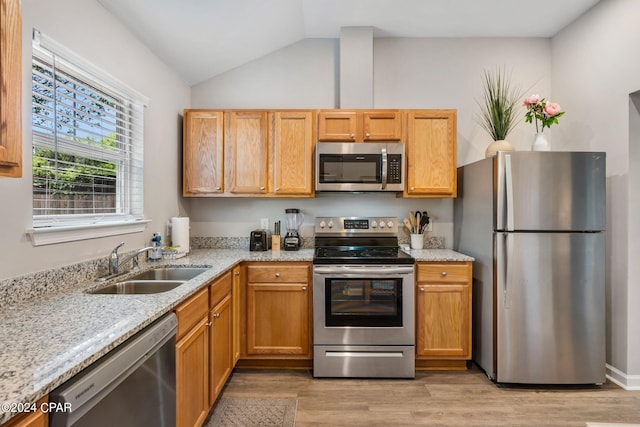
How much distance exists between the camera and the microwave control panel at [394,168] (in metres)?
2.97

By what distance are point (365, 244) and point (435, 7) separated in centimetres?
213

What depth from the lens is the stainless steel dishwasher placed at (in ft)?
3.06

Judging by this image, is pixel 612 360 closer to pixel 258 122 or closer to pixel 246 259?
pixel 246 259

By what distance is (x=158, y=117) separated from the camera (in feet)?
9.05

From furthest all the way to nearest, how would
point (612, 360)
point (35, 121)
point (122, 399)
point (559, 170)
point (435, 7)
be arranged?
point (435, 7), point (612, 360), point (559, 170), point (35, 121), point (122, 399)

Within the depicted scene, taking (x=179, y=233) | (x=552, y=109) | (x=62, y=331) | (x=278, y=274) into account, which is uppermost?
(x=552, y=109)

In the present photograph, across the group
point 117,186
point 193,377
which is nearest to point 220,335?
point 193,377

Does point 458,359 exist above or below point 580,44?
below

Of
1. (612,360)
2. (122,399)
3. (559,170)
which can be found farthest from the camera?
(612,360)

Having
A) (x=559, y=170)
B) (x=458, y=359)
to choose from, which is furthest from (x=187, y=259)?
(x=559, y=170)

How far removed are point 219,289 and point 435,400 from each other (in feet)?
5.46

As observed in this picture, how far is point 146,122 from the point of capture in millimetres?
2586

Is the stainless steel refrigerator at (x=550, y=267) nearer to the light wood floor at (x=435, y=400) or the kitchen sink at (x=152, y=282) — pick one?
the light wood floor at (x=435, y=400)

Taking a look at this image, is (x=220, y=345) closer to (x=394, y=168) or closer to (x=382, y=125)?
(x=394, y=168)
